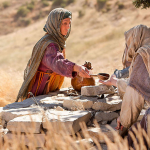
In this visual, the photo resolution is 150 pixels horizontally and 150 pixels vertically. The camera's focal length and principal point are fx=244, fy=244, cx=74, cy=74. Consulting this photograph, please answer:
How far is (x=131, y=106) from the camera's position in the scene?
2.92 metres

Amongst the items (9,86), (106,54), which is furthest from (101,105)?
(106,54)

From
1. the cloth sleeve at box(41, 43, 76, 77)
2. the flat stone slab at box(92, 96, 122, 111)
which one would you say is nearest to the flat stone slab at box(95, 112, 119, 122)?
the flat stone slab at box(92, 96, 122, 111)

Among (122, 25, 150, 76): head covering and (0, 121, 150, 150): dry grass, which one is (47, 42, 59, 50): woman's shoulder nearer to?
(122, 25, 150, 76): head covering

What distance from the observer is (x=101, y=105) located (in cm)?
382

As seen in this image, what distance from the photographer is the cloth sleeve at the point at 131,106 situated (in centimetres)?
288

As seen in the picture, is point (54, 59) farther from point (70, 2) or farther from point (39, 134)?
point (70, 2)

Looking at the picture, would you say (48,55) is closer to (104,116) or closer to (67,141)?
(104,116)

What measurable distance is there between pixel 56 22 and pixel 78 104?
161 centimetres

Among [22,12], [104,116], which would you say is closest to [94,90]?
[104,116]

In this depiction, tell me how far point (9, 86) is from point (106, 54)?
1216cm

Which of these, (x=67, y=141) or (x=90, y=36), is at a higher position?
(x=90, y=36)

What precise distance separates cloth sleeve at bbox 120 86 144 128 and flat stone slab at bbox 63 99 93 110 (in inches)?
35.0

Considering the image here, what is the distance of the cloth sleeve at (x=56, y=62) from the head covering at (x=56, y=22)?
0.81ft

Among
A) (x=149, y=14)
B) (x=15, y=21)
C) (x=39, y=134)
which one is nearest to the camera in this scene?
(x=39, y=134)
